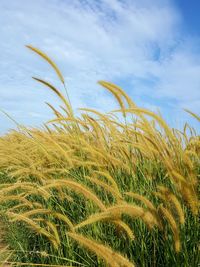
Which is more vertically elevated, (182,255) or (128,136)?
(128,136)

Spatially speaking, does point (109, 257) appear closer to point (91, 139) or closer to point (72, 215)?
point (72, 215)

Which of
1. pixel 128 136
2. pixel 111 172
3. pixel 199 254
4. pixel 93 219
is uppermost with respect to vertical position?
pixel 128 136

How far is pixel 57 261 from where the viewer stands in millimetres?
2609

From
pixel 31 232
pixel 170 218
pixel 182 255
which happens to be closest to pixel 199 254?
pixel 182 255

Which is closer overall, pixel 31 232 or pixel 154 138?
pixel 154 138

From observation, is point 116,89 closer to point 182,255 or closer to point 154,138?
point 154,138

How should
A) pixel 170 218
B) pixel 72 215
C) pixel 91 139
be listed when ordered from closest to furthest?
1. pixel 170 218
2. pixel 72 215
3. pixel 91 139

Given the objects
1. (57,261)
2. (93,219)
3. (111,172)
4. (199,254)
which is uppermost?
(111,172)

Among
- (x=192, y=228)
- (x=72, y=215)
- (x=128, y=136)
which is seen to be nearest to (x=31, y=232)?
(x=72, y=215)

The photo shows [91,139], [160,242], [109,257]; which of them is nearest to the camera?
[109,257]

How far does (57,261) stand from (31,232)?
81 cm

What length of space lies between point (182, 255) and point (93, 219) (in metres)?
0.65

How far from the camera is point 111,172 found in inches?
119

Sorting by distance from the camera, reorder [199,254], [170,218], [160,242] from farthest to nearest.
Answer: [160,242], [199,254], [170,218]
